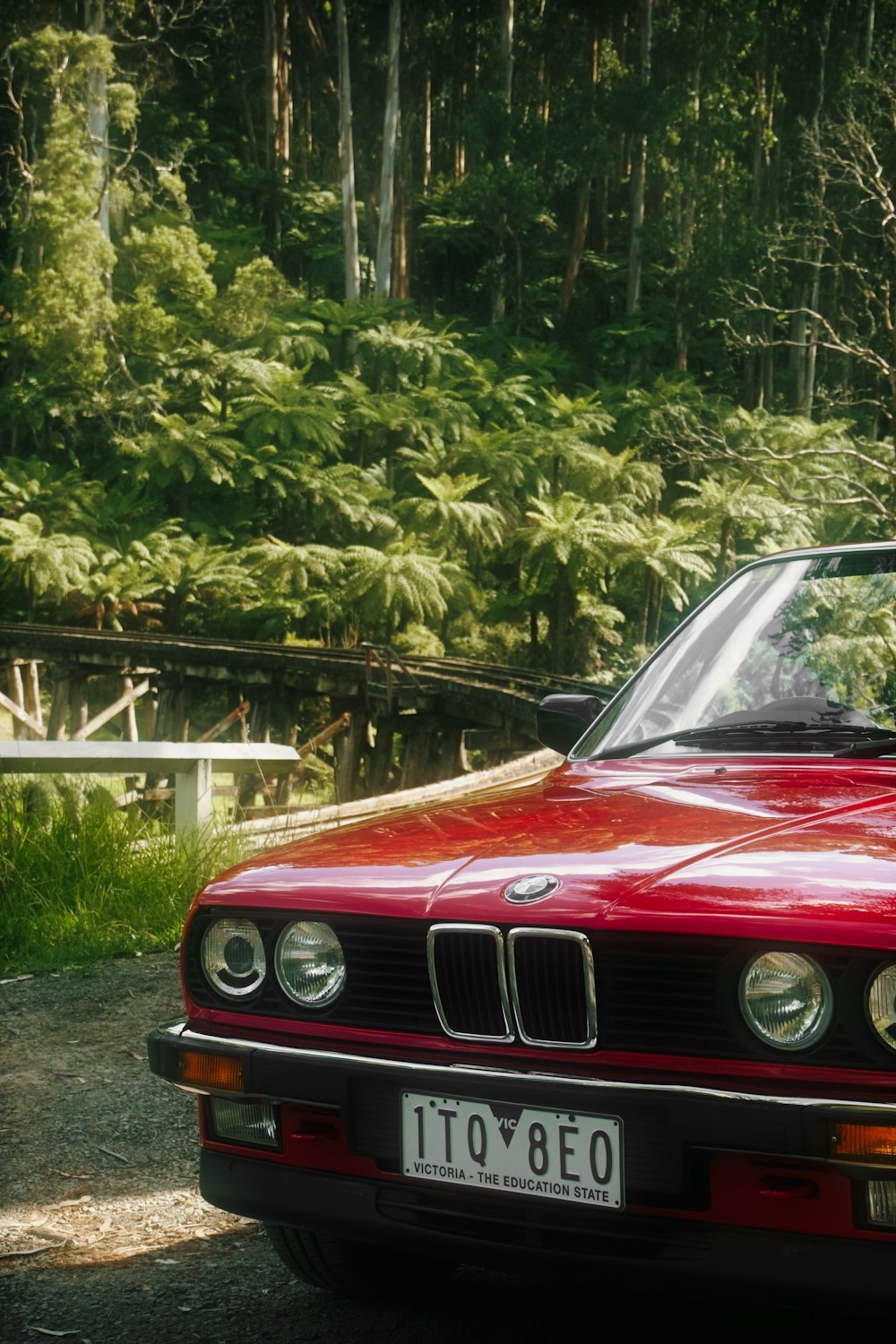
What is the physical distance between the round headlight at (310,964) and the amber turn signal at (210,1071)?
6.2 inches

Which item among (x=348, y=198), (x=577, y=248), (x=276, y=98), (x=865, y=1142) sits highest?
(x=276, y=98)

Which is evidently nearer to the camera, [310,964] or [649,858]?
[649,858]

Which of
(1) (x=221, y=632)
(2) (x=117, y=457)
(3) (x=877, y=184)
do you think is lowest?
(1) (x=221, y=632)

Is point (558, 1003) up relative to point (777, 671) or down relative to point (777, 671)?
down

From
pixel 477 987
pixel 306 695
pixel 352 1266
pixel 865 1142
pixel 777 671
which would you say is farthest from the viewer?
pixel 306 695

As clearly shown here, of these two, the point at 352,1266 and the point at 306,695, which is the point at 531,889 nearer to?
the point at 352,1266

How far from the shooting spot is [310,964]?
2.53 m

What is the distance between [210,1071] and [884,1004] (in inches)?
47.5

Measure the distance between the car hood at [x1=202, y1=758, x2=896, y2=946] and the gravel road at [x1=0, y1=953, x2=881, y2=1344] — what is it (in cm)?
57

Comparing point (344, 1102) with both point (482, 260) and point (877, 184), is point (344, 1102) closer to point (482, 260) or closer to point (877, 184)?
point (877, 184)

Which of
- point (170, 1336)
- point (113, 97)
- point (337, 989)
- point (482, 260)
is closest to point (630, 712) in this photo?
point (337, 989)

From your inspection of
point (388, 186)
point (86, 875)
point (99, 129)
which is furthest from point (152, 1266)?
point (388, 186)

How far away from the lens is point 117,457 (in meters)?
31.3

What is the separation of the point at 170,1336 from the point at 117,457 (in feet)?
98.2
